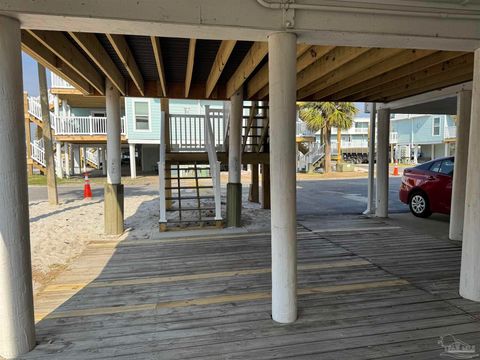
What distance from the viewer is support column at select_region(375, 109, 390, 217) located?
742 cm

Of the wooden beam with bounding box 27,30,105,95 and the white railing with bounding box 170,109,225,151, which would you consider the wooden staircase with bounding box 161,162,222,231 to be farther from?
the wooden beam with bounding box 27,30,105,95

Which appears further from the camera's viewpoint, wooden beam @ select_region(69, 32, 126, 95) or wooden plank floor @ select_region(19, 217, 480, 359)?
wooden beam @ select_region(69, 32, 126, 95)

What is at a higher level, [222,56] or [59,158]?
[222,56]

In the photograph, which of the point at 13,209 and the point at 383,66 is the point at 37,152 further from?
the point at 383,66

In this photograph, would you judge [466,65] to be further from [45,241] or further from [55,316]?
[45,241]

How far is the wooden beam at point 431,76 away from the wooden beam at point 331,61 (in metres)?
1.46

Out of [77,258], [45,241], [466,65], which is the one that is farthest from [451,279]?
[45,241]

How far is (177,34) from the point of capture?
9.17 feet

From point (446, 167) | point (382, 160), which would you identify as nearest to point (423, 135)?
point (446, 167)

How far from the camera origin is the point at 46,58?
4.34 m

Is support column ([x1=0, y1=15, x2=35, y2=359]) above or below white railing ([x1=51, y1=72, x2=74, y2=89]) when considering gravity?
below

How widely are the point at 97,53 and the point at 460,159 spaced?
5595 mm

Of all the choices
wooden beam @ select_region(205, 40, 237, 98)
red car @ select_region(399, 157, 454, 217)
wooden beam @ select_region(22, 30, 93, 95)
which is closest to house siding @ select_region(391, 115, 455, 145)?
red car @ select_region(399, 157, 454, 217)

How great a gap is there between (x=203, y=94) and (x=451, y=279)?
5.08m
